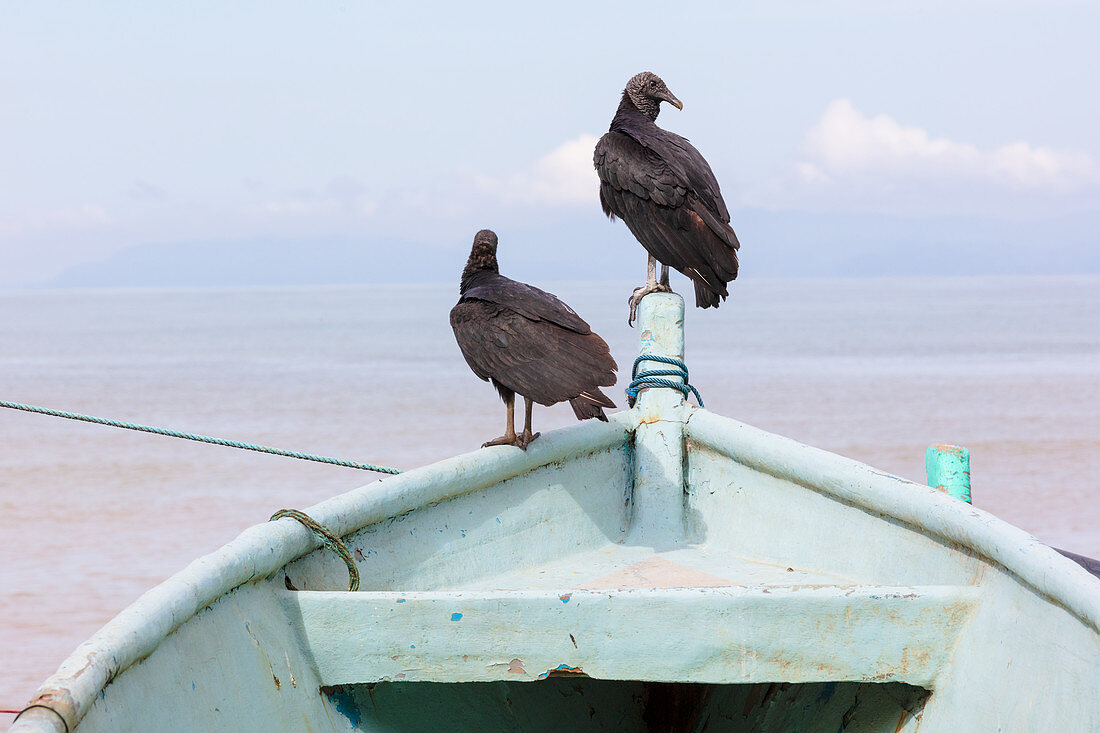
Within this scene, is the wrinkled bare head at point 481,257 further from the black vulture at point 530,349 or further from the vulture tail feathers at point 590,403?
the vulture tail feathers at point 590,403

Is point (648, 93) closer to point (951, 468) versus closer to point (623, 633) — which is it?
point (951, 468)

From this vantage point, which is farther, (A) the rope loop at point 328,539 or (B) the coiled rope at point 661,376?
(B) the coiled rope at point 661,376

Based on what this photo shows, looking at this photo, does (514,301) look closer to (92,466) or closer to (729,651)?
(729,651)

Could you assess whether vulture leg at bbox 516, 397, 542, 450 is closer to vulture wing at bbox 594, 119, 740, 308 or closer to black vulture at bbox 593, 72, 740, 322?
black vulture at bbox 593, 72, 740, 322

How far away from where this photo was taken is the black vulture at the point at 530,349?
11.6 feet

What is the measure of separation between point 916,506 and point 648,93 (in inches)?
128

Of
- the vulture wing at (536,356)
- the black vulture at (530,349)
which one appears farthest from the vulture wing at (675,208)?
the vulture wing at (536,356)

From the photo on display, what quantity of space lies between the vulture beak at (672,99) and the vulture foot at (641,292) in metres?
1.28

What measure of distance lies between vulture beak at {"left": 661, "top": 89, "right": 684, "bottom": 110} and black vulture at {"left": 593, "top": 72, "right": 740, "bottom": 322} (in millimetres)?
530

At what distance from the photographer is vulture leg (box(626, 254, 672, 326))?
15.3 feet

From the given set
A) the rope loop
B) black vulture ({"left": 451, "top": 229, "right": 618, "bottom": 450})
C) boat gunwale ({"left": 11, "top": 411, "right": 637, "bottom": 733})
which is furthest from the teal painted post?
the rope loop

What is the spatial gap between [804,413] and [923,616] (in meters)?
19.4

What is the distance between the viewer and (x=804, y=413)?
21469mm

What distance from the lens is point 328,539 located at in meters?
2.84
